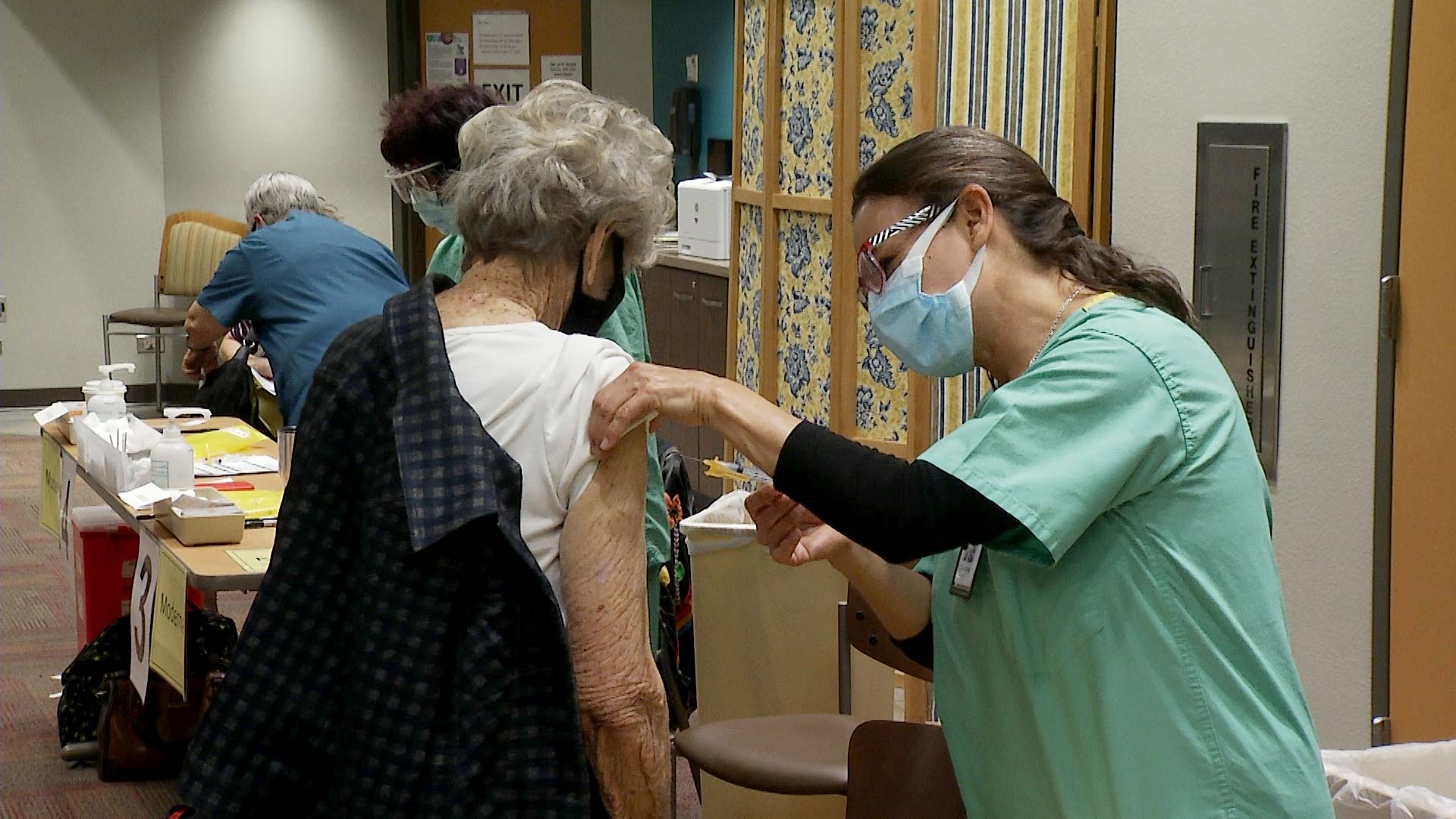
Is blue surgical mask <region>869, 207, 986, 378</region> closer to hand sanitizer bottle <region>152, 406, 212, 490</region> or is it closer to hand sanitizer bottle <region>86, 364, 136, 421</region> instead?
hand sanitizer bottle <region>152, 406, 212, 490</region>

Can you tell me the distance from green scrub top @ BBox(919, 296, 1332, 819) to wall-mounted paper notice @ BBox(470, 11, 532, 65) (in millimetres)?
8086

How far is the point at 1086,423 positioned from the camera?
4.37 ft

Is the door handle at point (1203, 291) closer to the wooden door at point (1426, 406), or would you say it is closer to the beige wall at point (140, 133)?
the wooden door at point (1426, 406)

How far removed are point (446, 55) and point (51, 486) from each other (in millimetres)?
5422

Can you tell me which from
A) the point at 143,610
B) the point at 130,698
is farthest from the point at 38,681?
the point at 143,610

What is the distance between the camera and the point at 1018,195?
149 centimetres

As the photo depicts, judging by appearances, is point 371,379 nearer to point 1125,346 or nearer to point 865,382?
point 1125,346

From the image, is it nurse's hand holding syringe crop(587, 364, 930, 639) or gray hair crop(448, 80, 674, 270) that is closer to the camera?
nurse's hand holding syringe crop(587, 364, 930, 639)

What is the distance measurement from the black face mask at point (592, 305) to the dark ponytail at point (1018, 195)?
32 cm

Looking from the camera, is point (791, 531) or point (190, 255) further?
point (190, 255)

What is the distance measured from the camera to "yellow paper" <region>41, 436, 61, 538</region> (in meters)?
4.03

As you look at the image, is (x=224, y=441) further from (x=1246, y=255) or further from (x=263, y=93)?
(x=263, y=93)

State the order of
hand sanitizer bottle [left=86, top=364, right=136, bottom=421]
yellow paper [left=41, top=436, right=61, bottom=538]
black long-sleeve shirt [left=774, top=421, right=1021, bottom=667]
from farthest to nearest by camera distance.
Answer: yellow paper [left=41, top=436, right=61, bottom=538], hand sanitizer bottle [left=86, top=364, right=136, bottom=421], black long-sleeve shirt [left=774, top=421, right=1021, bottom=667]

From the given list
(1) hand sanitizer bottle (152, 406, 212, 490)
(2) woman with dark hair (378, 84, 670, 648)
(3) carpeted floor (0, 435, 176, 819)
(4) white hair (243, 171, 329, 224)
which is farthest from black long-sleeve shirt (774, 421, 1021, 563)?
(4) white hair (243, 171, 329, 224)
